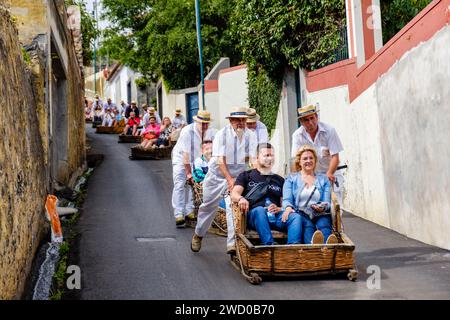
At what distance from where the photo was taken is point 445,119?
8961 millimetres

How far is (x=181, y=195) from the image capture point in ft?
38.6

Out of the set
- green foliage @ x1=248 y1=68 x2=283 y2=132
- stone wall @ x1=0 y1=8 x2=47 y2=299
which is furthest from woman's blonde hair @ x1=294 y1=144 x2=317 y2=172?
green foliage @ x1=248 y1=68 x2=283 y2=132

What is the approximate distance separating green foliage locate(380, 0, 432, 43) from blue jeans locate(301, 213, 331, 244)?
34.8 feet

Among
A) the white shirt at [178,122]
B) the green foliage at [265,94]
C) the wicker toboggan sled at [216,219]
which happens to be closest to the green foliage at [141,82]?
the white shirt at [178,122]

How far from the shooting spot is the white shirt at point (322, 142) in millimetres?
9109

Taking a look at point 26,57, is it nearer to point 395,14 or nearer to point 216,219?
point 216,219

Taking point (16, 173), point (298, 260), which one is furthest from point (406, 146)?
point (16, 173)

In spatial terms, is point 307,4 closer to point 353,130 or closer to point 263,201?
point 353,130

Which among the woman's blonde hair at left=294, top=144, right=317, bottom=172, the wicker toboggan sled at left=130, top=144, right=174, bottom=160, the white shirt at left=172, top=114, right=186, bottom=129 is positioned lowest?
the woman's blonde hair at left=294, top=144, right=317, bottom=172

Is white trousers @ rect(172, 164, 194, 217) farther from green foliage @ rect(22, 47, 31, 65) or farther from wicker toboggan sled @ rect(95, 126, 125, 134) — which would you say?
wicker toboggan sled @ rect(95, 126, 125, 134)

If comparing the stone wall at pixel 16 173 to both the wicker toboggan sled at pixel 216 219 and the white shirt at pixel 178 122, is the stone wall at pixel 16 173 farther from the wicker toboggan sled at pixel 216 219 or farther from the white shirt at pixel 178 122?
the white shirt at pixel 178 122

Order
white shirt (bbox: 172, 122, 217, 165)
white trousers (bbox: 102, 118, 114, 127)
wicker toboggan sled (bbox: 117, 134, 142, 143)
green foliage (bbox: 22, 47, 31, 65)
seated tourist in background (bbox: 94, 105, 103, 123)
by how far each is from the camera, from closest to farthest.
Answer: green foliage (bbox: 22, 47, 31, 65)
white shirt (bbox: 172, 122, 217, 165)
wicker toboggan sled (bbox: 117, 134, 142, 143)
white trousers (bbox: 102, 118, 114, 127)
seated tourist in background (bbox: 94, 105, 103, 123)

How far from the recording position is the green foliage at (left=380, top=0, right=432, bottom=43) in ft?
57.2
